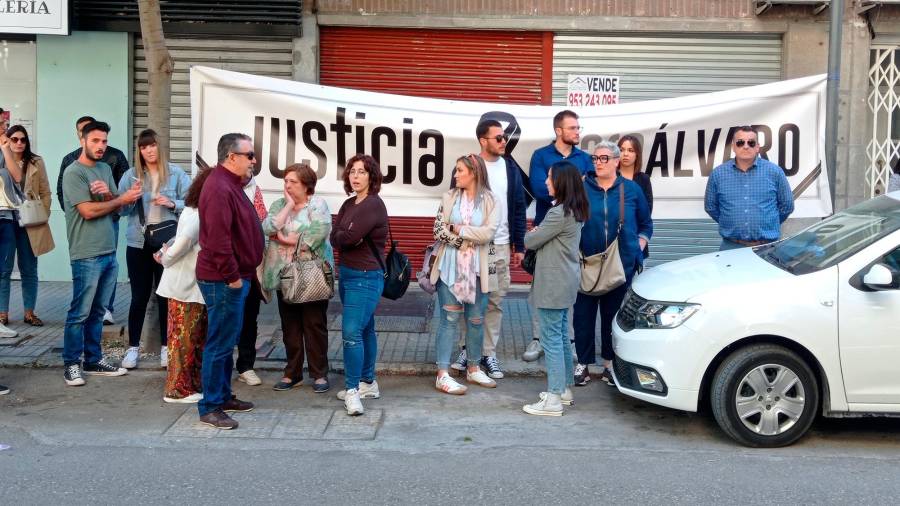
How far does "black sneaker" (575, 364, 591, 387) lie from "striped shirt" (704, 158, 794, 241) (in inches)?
62.6

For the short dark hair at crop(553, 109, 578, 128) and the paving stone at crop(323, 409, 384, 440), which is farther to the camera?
the short dark hair at crop(553, 109, 578, 128)

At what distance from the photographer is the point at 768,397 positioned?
588cm

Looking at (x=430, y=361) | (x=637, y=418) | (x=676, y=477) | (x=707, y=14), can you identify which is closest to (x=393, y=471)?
(x=676, y=477)

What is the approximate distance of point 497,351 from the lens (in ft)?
27.6

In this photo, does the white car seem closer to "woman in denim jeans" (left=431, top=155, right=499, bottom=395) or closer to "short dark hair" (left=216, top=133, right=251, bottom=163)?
"woman in denim jeans" (left=431, top=155, right=499, bottom=395)

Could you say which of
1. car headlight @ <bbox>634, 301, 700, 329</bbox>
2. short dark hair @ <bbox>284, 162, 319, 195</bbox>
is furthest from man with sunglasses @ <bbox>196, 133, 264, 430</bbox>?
car headlight @ <bbox>634, 301, 700, 329</bbox>

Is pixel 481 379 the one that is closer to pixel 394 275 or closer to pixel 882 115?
pixel 394 275

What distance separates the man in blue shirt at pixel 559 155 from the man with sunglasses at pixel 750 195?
1.10m

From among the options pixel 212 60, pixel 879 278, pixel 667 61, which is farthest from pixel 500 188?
pixel 212 60

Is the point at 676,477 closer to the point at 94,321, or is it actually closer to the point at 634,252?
the point at 634,252

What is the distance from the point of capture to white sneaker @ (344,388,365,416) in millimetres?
6539

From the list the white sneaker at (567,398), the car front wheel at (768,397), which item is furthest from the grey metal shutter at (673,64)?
the car front wheel at (768,397)

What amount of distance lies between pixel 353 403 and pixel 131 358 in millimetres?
2232

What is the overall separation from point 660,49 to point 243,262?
724cm
